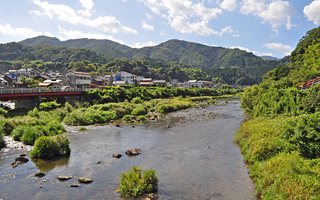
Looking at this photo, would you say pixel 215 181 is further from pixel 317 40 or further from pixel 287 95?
pixel 317 40

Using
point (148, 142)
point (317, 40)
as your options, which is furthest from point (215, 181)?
point (317, 40)

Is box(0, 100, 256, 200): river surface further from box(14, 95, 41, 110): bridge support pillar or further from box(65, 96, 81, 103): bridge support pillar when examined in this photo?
box(65, 96, 81, 103): bridge support pillar

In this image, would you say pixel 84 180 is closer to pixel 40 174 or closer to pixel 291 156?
pixel 40 174

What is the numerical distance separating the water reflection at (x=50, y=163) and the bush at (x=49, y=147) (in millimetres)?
688

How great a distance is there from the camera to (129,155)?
71.5 ft

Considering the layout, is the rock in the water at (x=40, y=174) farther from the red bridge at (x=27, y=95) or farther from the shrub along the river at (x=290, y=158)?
the red bridge at (x=27, y=95)


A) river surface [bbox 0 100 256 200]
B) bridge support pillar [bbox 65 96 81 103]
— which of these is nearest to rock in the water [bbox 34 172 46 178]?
river surface [bbox 0 100 256 200]

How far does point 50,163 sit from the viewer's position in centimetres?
1880

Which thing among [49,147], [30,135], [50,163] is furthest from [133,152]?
[30,135]

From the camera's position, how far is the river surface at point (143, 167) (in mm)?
14188

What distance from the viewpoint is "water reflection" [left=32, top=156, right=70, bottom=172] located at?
17778mm

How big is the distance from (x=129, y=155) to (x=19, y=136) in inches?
564

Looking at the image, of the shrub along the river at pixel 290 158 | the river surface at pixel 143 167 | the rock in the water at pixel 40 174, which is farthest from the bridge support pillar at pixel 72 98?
the shrub along the river at pixel 290 158

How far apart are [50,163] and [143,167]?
877 cm
